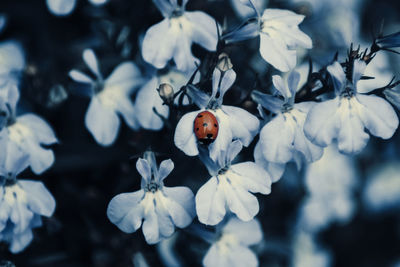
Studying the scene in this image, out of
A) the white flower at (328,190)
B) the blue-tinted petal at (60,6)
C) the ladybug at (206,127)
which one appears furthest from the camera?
the white flower at (328,190)

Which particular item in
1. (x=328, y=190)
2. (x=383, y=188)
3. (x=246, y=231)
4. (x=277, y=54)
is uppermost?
(x=277, y=54)

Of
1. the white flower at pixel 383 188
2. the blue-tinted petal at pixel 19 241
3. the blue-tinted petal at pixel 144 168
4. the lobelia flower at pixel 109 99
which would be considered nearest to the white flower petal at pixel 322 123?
the blue-tinted petal at pixel 144 168

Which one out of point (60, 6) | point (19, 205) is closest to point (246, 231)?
point (19, 205)

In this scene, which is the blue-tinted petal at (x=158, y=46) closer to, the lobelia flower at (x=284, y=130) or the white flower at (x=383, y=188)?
the lobelia flower at (x=284, y=130)

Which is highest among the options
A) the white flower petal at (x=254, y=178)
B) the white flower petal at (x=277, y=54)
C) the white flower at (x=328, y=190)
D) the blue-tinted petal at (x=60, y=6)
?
the blue-tinted petal at (x=60, y=6)

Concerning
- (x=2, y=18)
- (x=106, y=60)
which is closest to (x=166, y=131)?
(x=106, y=60)

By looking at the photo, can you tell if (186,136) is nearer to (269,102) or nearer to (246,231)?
(269,102)
